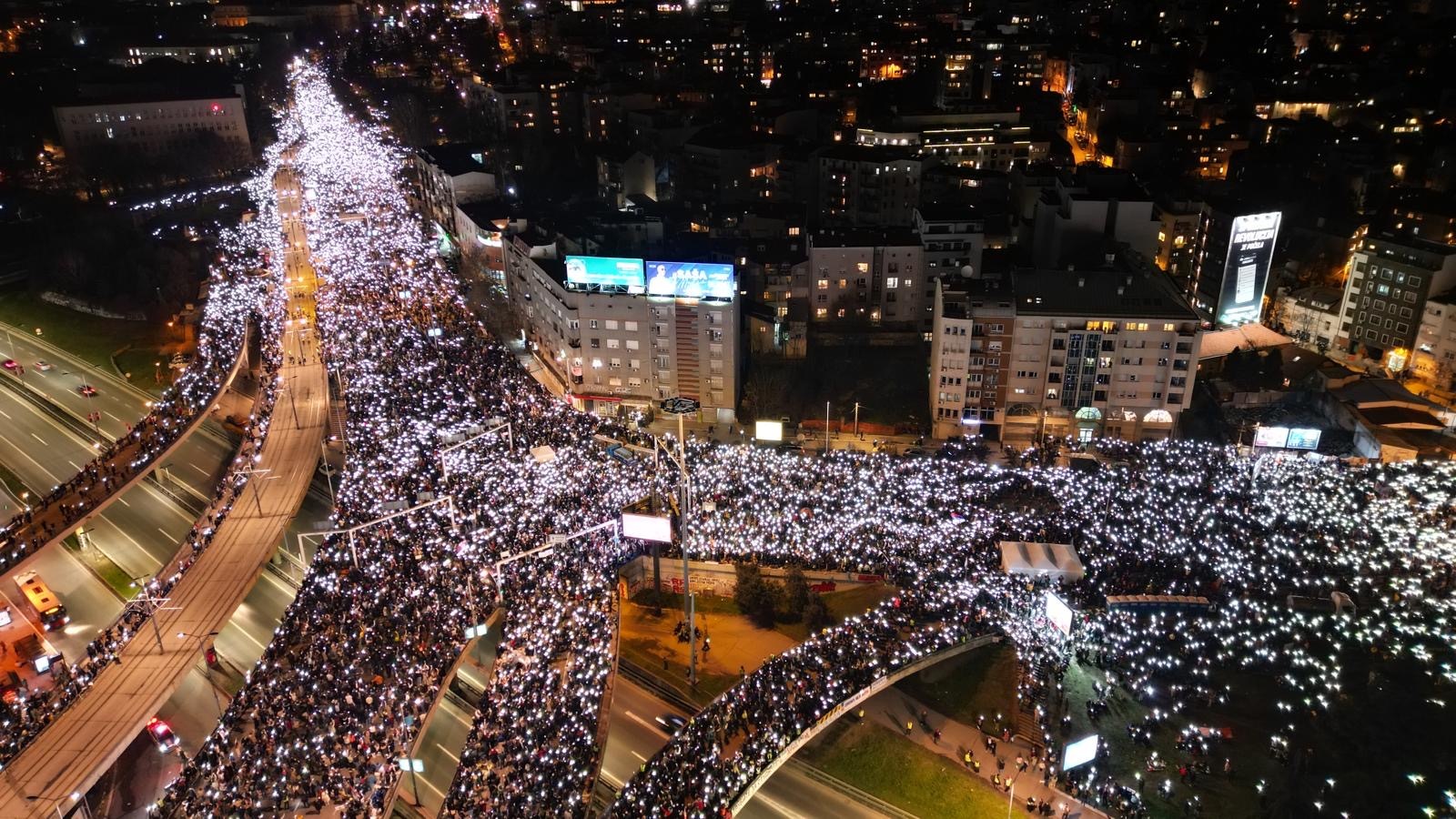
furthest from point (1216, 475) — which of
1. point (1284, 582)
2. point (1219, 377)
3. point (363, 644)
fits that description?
point (363, 644)

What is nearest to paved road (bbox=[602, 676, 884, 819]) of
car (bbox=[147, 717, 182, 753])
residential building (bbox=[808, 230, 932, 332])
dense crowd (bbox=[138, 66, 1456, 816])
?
dense crowd (bbox=[138, 66, 1456, 816])

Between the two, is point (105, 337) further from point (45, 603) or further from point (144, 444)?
point (45, 603)

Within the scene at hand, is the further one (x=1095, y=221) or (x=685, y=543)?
(x=1095, y=221)

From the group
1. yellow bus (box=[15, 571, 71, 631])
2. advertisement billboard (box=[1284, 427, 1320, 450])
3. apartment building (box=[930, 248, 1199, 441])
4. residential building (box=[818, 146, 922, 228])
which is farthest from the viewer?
residential building (box=[818, 146, 922, 228])

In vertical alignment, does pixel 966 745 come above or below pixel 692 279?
below

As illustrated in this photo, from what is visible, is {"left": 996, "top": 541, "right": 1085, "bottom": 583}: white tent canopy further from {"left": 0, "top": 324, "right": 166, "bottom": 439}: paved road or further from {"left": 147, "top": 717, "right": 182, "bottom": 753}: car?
{"left": 0, "top": 324, "right": 166, "bottom": 439}: paved road

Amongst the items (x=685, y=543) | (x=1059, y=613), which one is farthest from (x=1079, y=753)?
(x=685, y=543)

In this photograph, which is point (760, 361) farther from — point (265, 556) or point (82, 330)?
point (82, 330)
